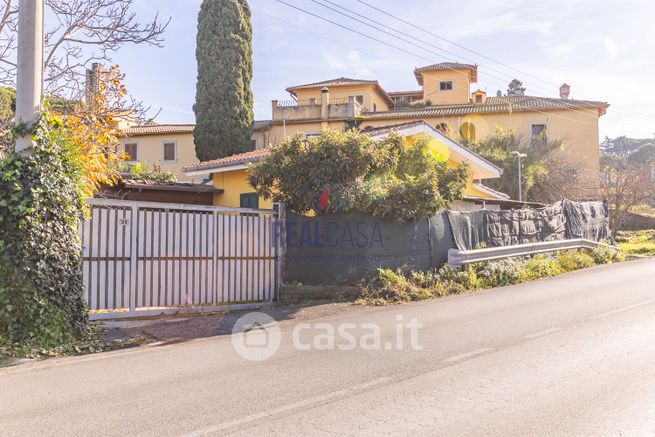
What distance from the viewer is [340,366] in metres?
6.58

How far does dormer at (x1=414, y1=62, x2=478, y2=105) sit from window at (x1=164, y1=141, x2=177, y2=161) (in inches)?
852

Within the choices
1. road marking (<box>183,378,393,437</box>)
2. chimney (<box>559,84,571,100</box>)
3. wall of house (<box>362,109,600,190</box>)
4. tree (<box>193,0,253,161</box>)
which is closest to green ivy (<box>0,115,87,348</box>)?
road marking (<box>183,378,393,437</box>)

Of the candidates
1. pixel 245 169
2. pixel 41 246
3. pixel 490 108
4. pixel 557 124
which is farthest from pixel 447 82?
pixel 41 246

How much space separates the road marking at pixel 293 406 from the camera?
15.2ft

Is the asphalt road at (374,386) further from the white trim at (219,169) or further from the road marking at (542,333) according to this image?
the white trim at (219,169)

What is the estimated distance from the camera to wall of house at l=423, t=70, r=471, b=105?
48.2 meters

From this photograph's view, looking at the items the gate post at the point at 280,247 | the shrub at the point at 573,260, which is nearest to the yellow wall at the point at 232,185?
the shrub at the point at 573,260

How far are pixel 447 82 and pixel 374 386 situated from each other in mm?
46157

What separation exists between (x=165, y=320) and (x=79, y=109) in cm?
426

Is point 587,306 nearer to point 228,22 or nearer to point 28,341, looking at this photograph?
point 28,341

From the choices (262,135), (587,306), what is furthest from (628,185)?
(587,306)

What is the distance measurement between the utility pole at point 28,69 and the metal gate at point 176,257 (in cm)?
180

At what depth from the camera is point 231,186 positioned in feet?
62.3

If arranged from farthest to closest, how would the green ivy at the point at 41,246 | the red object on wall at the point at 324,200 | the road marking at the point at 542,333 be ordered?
the red object on wall at the point at 324,200
the road marking at the point at 542,333
the green ivy at the point at 41,246
